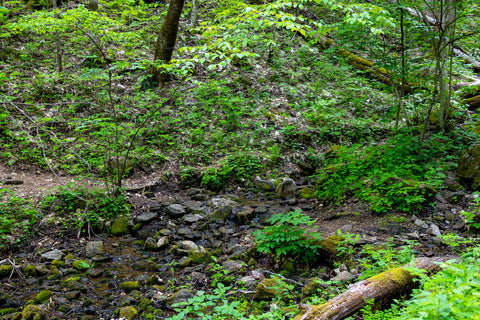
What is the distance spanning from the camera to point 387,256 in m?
3.38

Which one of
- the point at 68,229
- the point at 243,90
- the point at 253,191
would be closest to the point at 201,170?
the point at 253,191

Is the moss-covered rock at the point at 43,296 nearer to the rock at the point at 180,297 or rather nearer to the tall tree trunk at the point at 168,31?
the rock at the point at 180,297

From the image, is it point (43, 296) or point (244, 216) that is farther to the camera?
point (244, 216)

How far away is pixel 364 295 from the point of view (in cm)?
268

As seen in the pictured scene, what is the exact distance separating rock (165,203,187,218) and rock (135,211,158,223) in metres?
0.29

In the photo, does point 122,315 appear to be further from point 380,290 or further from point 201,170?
point 201,170

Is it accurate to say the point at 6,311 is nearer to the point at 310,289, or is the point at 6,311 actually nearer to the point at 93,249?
the point at 93,249

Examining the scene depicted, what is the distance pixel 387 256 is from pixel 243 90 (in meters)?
8.60

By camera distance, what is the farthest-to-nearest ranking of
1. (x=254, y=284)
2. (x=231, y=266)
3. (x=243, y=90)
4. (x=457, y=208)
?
(x=243, y=90), (x=457, y=208), (x=231, y=266), (x=254, y=284)

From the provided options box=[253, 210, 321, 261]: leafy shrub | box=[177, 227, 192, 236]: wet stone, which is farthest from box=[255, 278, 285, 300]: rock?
box=[177, 227, 192, 236]: wet stone

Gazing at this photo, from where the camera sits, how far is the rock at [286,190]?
282 inches

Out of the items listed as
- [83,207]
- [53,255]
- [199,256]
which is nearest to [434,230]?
[199,256]

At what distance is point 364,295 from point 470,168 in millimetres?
4516

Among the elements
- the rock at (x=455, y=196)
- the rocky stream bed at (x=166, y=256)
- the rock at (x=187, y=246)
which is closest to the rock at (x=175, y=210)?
the rocky stream bed at (x=166, y=256)
